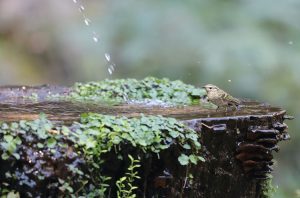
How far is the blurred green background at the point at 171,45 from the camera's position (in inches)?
285

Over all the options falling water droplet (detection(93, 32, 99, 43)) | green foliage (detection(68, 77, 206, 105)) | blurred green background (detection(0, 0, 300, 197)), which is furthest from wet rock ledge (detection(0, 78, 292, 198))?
falling water droplet (detection(93, 32, 99, 43))

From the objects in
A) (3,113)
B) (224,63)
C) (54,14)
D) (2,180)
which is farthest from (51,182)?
(54,14)

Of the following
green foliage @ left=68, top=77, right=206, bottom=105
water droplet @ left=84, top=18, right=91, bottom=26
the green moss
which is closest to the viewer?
the green moss

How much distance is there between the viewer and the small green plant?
283 cm

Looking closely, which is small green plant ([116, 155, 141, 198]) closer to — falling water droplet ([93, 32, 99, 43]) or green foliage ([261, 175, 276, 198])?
green foliage ([261, 175, 276, 198])

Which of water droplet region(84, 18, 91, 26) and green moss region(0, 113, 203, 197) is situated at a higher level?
water droplet region(84, 18, 91, 26)

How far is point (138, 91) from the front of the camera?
4.70 meters

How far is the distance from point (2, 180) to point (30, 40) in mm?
6582

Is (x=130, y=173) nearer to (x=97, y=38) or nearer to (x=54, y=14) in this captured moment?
(x=97, y=38)

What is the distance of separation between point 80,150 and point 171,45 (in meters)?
5.35

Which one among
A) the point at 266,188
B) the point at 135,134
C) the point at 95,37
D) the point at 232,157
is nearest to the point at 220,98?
the point at 232,157

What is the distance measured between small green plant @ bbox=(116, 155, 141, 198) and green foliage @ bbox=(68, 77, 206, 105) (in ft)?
Answer: 4.86

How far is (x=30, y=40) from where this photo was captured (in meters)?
8.98

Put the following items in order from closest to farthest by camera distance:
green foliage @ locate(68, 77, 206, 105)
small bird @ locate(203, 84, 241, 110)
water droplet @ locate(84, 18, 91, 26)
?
small bird @ locate(203, 84, 241, 110)
green foliage @ locate(68, 77, 206, 105)
water droplet @ locate(84, 18, 91, 26)
